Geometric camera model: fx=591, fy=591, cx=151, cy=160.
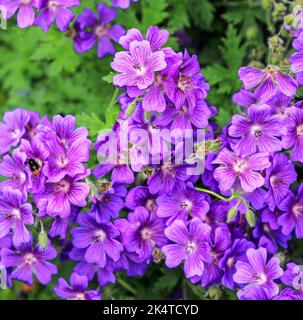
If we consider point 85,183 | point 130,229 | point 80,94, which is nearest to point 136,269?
point 130,229

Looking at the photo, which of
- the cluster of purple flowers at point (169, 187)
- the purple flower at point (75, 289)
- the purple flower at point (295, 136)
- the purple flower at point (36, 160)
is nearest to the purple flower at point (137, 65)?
the cluster of purple flowers at point (169, 187)

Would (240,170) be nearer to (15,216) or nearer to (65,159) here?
(65,159)

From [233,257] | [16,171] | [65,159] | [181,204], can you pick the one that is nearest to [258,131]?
[181,204]

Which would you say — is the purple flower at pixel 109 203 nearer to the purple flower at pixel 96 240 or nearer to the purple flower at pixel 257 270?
the purple flower at pixel 96 240

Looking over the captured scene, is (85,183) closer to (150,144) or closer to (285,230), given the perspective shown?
(150,144)

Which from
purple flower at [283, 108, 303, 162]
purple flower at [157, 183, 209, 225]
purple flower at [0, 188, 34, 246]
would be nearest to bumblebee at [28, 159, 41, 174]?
purple flower at [0, 188, 34, 246]
